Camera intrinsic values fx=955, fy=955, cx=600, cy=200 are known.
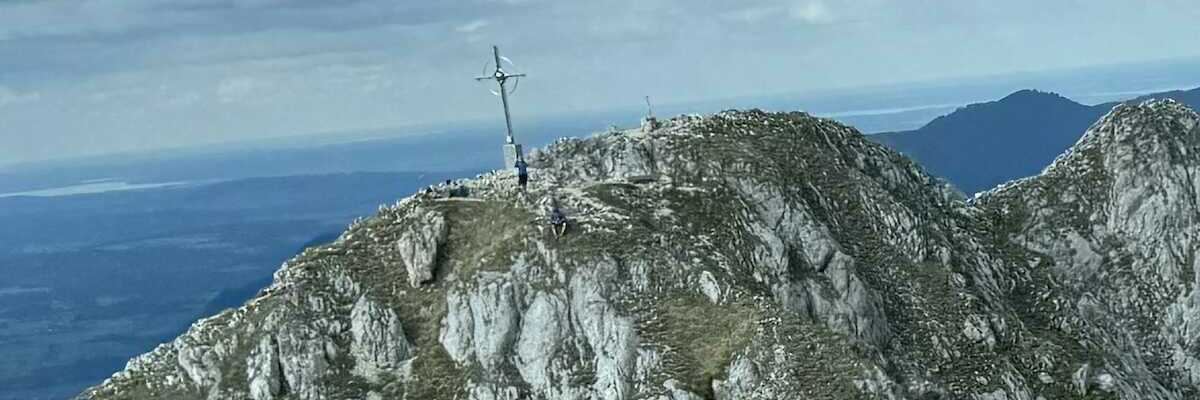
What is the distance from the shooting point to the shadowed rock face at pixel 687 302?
5497cm

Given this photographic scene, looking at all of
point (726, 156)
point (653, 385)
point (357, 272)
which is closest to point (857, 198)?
point (726, 156)

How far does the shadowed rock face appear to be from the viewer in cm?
5497

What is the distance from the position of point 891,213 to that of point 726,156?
13.3 m

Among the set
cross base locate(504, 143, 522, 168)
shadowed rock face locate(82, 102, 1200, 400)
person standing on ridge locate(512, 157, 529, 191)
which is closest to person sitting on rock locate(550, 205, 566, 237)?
shadowed rock face locate(82, 102, 1200, 400)

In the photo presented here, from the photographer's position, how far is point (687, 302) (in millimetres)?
55688

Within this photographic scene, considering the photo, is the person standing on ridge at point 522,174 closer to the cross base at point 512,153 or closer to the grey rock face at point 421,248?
the cross base at point 512,153

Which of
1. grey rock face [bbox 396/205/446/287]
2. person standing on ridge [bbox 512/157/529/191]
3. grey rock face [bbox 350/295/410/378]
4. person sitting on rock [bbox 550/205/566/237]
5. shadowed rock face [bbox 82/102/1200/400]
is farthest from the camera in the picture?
person standing on ridge [bbox 512/157/529/191]

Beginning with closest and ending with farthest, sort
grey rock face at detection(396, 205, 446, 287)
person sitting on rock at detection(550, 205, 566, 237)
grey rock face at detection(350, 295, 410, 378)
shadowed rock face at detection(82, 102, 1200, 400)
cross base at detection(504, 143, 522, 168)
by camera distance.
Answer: shadowed rock face at detection(82, 102, 1200, 400), grey rock face at detection(350, 295, 410, 378), person sitting on rock at detection(550, 205, 566, 237), grey rock face at detection(396, 205, 446, 287), cross base at detection(504, 143, 522, 168)

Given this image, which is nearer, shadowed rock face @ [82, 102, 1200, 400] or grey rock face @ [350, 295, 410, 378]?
shadowed rock face @ [82, 102, 1200, 400]

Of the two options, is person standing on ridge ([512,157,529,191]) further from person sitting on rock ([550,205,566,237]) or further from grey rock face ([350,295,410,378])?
grey rock face ([350,295,410,378])

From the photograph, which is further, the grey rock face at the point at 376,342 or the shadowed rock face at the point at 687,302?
the grey rock face at the point at 376,342

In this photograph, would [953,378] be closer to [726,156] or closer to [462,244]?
[726,156]

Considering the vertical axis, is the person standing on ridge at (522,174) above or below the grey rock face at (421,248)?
above

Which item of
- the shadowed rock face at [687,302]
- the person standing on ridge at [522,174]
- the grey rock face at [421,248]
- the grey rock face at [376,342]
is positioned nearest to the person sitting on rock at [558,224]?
the shadowed rock face at [687,302]
